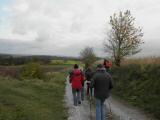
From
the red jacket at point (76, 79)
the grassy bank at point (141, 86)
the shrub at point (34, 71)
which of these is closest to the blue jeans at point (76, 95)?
the red jacket at point (76, 79)

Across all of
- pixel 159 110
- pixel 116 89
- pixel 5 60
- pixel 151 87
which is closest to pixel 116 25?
pixel 116 89

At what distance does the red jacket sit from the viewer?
18547 mm

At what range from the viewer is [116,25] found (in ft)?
156

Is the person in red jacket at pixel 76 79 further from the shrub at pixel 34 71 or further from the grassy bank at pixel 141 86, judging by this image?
the shrub at pixel 34 71

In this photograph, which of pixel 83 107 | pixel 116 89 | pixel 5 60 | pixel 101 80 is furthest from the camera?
pixel 5 60

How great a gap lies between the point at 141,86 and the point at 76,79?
7.48 meters

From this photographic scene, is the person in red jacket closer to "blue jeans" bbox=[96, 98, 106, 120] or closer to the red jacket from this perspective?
the red jacket

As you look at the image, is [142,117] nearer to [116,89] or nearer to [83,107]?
[83,107]

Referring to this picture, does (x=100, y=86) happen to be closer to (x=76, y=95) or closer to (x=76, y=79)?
(x=76, y=79)

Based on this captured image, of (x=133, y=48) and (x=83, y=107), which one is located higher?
(x=133, y=48)

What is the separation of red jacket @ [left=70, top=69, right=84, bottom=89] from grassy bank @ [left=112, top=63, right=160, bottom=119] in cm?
359

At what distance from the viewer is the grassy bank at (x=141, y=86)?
1952 centimetres

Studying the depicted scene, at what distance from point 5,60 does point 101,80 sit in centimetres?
10816

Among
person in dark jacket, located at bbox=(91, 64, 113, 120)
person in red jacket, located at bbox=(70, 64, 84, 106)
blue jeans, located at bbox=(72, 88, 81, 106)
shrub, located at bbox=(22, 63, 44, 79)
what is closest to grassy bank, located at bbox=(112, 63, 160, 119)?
blue jeans, located at bbox=(72, 88, 81, 106)
